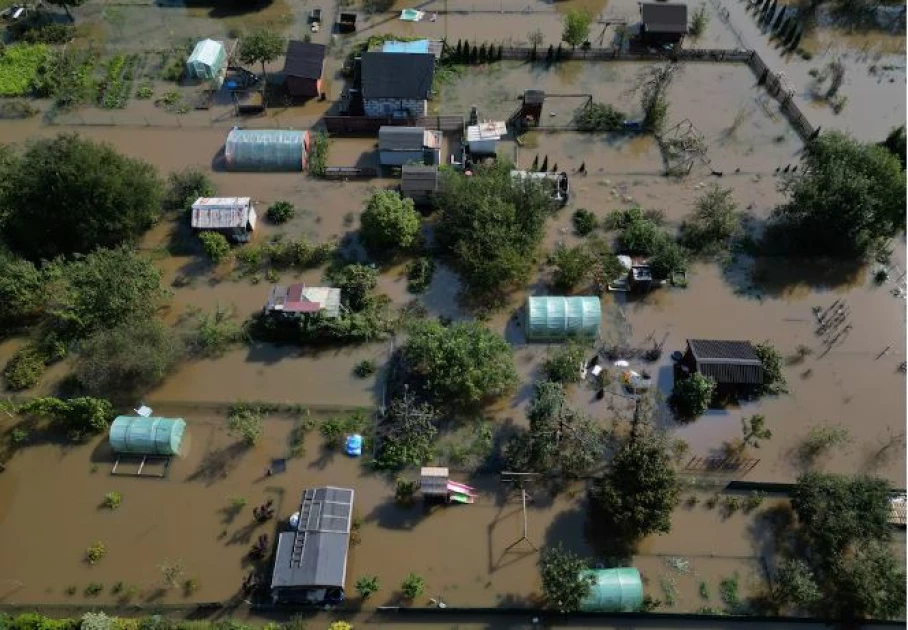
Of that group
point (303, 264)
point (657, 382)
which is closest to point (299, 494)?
point (303, 264)

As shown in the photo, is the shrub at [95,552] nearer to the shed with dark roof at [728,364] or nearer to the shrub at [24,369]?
the shrub at [24,369]

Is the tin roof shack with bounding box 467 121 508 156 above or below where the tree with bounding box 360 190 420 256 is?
above

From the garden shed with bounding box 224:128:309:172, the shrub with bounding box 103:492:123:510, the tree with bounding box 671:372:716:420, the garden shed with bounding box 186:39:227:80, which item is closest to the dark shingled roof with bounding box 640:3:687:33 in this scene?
the garden shed with bounding box 224:128:309:172

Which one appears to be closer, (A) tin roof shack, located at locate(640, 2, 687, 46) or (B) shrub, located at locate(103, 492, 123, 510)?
(B) shrub, located at locate(103, 492, 123, 510)

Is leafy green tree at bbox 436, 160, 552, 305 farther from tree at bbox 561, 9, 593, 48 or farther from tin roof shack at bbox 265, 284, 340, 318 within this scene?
tree at bbox 561, 9, 593, 48

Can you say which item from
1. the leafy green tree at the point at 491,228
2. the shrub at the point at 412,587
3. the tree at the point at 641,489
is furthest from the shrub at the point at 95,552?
the tree at the point at 641,489

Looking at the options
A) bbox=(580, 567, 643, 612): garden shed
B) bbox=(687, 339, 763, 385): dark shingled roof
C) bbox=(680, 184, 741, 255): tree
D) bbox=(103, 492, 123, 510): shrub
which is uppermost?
bbox=(680, 184, 741, 255): tree

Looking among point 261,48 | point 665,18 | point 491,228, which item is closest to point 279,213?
point 491,228
